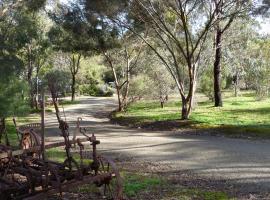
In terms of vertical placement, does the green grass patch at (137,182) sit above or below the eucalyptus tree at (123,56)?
below

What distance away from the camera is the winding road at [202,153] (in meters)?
10.0

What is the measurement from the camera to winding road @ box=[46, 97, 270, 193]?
32.9 feet

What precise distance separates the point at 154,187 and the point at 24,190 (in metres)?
2.90

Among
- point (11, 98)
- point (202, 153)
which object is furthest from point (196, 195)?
point (11, 98)

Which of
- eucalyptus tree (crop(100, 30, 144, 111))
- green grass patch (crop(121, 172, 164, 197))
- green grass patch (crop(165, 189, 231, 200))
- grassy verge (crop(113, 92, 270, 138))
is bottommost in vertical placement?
green grass patch (crop(165, 189, 231, 200))

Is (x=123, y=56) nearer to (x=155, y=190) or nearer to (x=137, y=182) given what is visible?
(x=137, y=182)

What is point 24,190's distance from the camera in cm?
677

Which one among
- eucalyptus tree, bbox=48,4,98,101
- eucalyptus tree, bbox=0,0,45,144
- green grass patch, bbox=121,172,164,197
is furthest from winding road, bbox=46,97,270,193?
eucalyptus tree, bbox=48,4,98,101

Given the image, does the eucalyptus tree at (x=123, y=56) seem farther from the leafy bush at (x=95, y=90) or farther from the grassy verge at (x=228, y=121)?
the leafy bush at (x=95, y=90)

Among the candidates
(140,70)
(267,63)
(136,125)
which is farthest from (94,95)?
(136,125)

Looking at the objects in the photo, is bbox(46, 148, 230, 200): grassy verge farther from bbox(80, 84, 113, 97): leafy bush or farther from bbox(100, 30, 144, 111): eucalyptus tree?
bbox(80, 84, 113, 97): leafy bush

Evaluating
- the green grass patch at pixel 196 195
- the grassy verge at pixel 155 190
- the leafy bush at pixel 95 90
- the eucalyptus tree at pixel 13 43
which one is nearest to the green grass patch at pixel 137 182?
the grassy verge at pixel 155 190

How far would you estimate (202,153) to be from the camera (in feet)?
42.8

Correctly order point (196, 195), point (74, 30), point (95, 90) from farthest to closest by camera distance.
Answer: point (95, 90) < point (74, 30) < point (196, 195)
